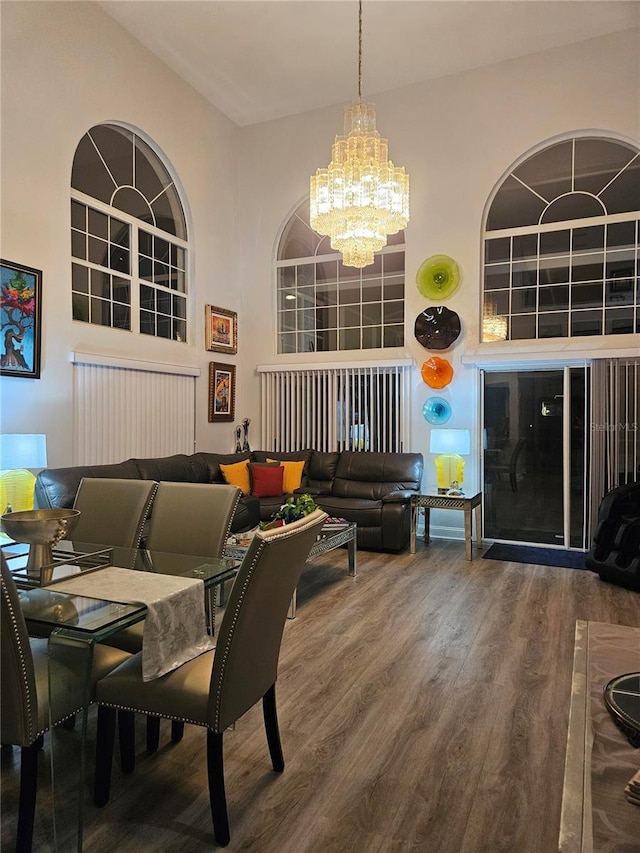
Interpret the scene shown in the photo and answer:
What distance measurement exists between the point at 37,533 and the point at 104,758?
31.8 inches

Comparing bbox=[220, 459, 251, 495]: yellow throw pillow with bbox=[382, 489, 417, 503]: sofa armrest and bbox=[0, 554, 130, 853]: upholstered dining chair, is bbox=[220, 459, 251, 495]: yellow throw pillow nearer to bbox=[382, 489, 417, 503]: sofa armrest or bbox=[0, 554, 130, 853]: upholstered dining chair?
bbox=[382, 489, 417, 503]: sofa armrest

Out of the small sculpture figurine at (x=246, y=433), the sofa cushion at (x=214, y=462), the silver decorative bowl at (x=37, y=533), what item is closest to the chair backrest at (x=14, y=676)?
the silver decorative bowl at (x=37, y=533)

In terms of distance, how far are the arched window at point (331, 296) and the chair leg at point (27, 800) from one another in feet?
18.0

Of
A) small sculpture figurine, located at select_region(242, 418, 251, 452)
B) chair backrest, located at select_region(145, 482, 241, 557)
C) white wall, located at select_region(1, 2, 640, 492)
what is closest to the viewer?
chair backrest, located at select_region(145, 482, 241, 557)

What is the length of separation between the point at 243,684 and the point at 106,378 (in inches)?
158

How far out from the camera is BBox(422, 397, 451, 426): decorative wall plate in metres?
6.12

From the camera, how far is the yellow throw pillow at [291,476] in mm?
6238

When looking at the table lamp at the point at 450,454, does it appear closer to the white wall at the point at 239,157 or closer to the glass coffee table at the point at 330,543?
the white wall at the point at 239,157

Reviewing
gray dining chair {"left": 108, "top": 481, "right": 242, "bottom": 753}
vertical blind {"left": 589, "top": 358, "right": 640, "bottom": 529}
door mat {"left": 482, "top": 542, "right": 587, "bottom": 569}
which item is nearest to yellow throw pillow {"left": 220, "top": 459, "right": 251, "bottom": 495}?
door mat {"left": 482, "top": 542, "right": 587, "bottom": 569}

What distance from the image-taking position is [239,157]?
7203 millimetres

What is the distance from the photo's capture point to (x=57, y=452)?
473 centimetres

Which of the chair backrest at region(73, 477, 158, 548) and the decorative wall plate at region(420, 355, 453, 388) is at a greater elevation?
the decorative wall plate at region(420, 355, 453, 388)

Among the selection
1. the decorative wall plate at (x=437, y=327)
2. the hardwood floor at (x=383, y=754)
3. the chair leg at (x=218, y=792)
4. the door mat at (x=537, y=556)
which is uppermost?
the decorative wall plate at (x=437, y=327)

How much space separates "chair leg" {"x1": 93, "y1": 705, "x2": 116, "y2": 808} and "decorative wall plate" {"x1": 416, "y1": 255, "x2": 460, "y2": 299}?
5.27 metres
